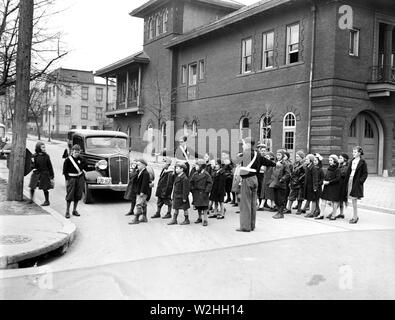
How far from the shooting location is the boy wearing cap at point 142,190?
10.1m

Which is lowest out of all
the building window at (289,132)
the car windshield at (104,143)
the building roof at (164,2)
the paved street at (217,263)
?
the paved street at (217,263)

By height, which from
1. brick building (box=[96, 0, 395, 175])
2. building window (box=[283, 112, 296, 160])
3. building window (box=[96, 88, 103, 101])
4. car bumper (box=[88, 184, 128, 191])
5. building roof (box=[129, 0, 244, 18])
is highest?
building roof (box=[129, 0, 244, 18])

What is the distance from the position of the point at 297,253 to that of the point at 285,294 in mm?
2196

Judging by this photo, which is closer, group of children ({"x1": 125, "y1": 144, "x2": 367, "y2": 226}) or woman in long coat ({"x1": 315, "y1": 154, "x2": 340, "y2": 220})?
group of children ({"x1": 125, "y1": 144, "x2": 367, "y2": 226})

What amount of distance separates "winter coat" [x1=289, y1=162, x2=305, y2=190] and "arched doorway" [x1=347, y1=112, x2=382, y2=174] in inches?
361

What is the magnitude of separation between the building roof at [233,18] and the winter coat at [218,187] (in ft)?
41.0

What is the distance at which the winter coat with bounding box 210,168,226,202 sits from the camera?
440 inches

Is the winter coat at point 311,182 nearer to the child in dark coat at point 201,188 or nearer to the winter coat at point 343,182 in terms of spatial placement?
the winter coat at point 343,182

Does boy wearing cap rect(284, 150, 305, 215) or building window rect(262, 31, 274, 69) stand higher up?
building window rect(262, 31, 274, 69)

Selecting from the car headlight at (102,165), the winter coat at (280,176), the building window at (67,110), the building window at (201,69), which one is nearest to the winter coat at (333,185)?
the winter coat at (280,176)

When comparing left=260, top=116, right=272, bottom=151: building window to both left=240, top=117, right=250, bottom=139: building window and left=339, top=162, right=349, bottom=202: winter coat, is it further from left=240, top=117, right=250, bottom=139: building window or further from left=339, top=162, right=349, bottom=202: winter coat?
left=339, top=162, right=349, bottom=202: winter coat

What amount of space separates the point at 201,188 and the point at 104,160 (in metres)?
4.02

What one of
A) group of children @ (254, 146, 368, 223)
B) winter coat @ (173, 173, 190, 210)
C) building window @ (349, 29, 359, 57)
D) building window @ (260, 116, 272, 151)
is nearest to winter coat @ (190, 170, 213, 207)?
winter coat @ (173, 173, 190, 210)

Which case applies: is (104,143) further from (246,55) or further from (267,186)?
(246,55)
